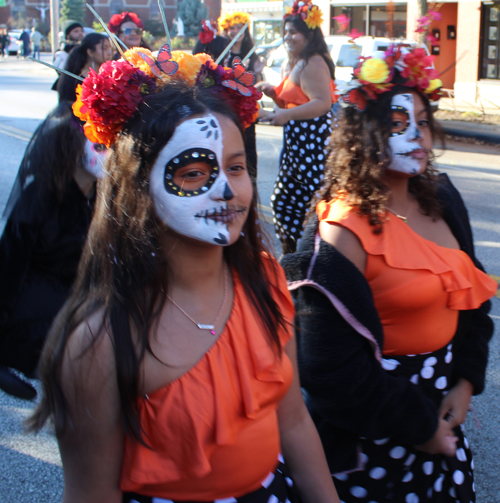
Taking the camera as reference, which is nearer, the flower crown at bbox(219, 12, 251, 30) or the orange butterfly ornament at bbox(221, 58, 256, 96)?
the orange butterfly ornament at bbox(221, 58, 256, 96)

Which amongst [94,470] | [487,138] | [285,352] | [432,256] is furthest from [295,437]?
[487,138]

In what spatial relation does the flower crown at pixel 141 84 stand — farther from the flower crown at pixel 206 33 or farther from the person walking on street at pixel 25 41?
the person walking on street at pixel 25 41

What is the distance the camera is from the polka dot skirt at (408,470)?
1.99 metres

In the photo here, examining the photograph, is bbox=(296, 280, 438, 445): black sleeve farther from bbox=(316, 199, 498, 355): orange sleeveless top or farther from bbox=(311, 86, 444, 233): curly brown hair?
bbox=(311, 86, 444, 233): curly brown hair

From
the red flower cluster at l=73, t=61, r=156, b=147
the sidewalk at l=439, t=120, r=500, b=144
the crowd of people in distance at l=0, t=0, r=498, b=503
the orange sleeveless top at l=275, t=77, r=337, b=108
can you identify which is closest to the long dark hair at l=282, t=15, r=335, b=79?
the orange sleeveless top at l=275, t=77, r=337, b=108

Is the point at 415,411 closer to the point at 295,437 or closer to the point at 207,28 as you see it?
the point at 295,437

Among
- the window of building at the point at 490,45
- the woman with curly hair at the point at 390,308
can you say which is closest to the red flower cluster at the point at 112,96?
the woman with curly hair at the point at 390,308

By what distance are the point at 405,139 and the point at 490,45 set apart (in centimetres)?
1650

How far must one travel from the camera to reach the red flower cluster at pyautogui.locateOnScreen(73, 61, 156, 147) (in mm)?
1556

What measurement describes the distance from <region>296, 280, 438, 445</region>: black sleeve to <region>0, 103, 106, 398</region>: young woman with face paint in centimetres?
123

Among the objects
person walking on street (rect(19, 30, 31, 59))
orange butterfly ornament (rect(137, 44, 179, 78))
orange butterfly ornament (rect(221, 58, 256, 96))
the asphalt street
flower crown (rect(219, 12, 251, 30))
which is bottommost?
the asphalt street

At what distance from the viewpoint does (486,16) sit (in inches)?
650

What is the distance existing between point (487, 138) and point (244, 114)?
1109 cm

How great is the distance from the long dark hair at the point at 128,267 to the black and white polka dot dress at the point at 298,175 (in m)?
2.97
